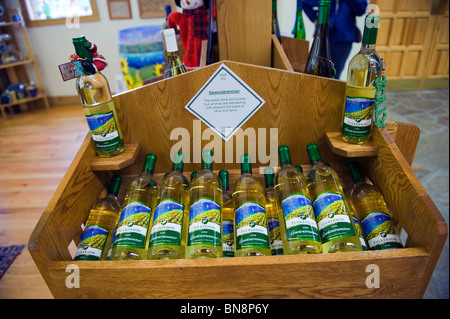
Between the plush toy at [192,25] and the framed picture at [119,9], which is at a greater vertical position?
the framed picture at [119,9]

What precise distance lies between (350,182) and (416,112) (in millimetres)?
3324

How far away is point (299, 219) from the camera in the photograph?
0.67 metres

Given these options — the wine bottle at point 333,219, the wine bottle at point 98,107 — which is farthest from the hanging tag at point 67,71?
the wine bottle at point 333,219

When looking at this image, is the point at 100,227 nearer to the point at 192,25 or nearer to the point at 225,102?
the point at 225,102

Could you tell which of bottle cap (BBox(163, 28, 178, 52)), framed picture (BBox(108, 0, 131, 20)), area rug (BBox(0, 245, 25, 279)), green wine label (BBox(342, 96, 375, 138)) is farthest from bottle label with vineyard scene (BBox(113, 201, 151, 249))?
framed picture (BBox(108, 0, 131, 20))

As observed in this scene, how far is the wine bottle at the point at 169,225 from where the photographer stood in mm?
656

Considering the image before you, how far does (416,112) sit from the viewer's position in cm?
359

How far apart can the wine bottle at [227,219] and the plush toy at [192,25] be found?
68 cm

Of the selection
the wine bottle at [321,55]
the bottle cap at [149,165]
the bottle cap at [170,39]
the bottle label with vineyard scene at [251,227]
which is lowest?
the bottle label with vineyard scene at [251,227]

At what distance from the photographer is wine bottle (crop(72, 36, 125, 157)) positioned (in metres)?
0.77

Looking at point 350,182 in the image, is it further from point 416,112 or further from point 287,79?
point 416,112

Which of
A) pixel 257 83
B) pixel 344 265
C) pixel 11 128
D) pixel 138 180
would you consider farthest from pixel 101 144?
pixel 11 128

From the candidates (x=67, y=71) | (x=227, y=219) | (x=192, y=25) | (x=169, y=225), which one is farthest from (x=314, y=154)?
(x=192, y=25)

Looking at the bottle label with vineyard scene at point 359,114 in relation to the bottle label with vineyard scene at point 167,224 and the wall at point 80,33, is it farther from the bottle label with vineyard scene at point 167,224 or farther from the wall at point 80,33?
the wall at point 80,33
